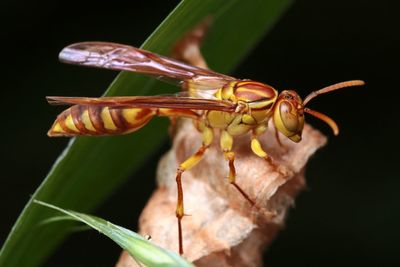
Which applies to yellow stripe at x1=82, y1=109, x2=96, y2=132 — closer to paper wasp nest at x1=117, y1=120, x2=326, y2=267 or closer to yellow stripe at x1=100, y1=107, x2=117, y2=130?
yellow stripe at x1=100, y1=107, x2=117, y2=130

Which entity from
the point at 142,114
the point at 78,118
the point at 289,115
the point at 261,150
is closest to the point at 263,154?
the point at 261,150

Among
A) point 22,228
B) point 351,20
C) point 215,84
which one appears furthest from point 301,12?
point 22,228

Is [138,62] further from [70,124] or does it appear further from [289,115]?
[289,115]

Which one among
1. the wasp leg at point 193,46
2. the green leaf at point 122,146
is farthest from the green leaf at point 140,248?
the wasp leg at point 193,46

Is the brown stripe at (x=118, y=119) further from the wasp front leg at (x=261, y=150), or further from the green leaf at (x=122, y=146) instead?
the wasp front leg at (x=261, y=150)

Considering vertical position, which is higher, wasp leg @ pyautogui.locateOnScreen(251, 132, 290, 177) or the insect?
→ the insect

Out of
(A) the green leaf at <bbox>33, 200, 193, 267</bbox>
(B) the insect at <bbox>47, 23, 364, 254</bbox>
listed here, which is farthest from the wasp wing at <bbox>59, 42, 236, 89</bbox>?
(A) the green leaf at <bbox>33, 200, 193, 267</bbox>
